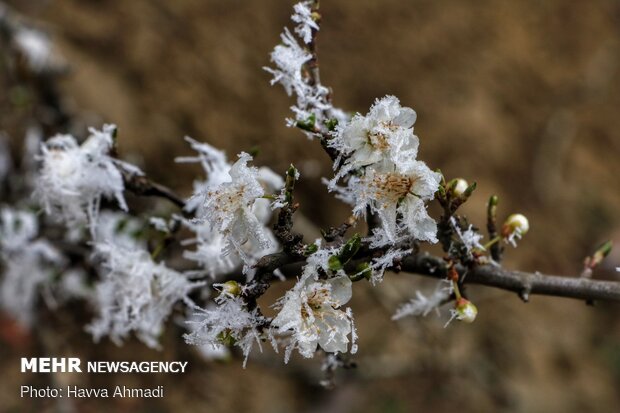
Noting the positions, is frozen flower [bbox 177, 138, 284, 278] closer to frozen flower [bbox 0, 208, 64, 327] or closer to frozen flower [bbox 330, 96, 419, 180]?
frozen flower [bbox 330, 96, 419, 180]

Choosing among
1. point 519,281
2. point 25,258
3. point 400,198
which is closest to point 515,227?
point 519,281

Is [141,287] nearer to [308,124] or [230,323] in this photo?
[230,323]

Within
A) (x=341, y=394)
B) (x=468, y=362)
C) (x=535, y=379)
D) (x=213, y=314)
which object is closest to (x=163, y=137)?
(x=341, y=394)

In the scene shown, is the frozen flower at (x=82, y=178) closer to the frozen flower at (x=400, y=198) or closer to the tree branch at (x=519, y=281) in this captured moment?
the tree branch at (x=519, y=281)

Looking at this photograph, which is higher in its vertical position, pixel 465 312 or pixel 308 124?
pixel 308 124

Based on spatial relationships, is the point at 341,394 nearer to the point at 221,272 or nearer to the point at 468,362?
the point at 468,362

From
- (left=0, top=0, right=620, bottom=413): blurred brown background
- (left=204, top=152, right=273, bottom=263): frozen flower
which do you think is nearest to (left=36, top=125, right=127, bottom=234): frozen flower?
(left=204, top=152, right=273, bottom=263): frozen flower

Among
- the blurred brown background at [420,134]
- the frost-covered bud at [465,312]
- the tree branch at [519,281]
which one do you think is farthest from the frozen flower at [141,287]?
the blurred brown background at [420,134]
